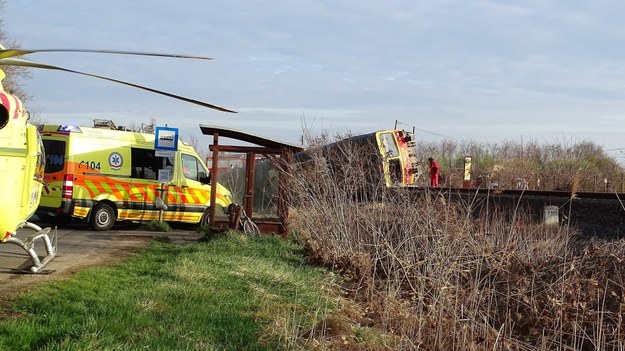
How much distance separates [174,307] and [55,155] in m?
10.5

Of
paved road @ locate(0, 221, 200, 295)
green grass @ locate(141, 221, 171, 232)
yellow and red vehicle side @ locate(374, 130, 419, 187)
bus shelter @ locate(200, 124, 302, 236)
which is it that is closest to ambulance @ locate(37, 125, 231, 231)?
green grass @ locate(141, 221, 171, 232)

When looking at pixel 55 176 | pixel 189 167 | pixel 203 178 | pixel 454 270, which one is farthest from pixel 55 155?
pixel 454 270

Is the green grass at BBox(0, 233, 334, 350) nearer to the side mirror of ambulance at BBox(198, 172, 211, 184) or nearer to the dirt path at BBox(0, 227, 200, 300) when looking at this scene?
the dirt path at BBox(0, 227, 200, 300)

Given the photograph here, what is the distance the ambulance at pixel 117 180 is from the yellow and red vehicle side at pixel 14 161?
8.19m

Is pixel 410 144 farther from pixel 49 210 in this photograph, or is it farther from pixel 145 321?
pixel 145 321

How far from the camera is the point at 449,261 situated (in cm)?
889

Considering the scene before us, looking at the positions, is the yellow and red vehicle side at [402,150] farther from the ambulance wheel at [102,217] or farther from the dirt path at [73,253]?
the ambulance wheel at [102,217]

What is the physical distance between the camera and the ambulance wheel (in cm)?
1670

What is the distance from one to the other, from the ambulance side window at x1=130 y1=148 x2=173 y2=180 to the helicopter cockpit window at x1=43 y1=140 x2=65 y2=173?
6.30ft

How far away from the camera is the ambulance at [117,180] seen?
1615 cm

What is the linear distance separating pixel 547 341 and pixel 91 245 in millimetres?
9295

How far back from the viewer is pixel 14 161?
7484mm

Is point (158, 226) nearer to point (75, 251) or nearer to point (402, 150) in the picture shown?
point (75, 251)

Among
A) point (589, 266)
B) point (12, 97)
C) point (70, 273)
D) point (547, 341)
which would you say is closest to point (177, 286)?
point (70, 273)
